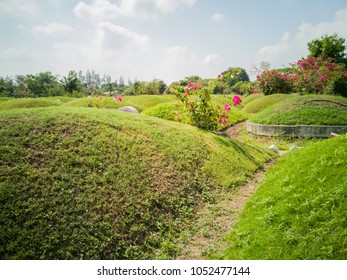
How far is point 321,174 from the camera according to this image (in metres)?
4.39

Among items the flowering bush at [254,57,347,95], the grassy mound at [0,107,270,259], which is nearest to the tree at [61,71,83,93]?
the flowering bush at [254,57,347,95]

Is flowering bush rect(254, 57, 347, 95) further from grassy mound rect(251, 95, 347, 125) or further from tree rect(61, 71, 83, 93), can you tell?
tree rect(61, 71, 83, 93)

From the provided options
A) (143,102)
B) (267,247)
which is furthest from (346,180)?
(143,102)

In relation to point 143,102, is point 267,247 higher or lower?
lower

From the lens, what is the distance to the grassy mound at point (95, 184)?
3.61 m

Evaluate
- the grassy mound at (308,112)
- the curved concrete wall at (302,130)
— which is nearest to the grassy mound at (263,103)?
the grassy mound at (308,112)

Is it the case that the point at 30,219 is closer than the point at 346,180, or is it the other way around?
the point at 30,219

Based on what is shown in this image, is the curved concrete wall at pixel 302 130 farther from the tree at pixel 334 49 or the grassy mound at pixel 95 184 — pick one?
the tree at pixel 334 49

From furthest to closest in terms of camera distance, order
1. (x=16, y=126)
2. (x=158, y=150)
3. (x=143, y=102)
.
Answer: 1. (x=143, y=102)
2. (x=158, y=150)
3. (x=16, y=126)

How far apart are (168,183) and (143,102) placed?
1985 centimetres

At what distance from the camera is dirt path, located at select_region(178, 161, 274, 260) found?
3.96 metres

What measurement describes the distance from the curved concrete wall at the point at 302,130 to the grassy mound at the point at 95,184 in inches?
209
